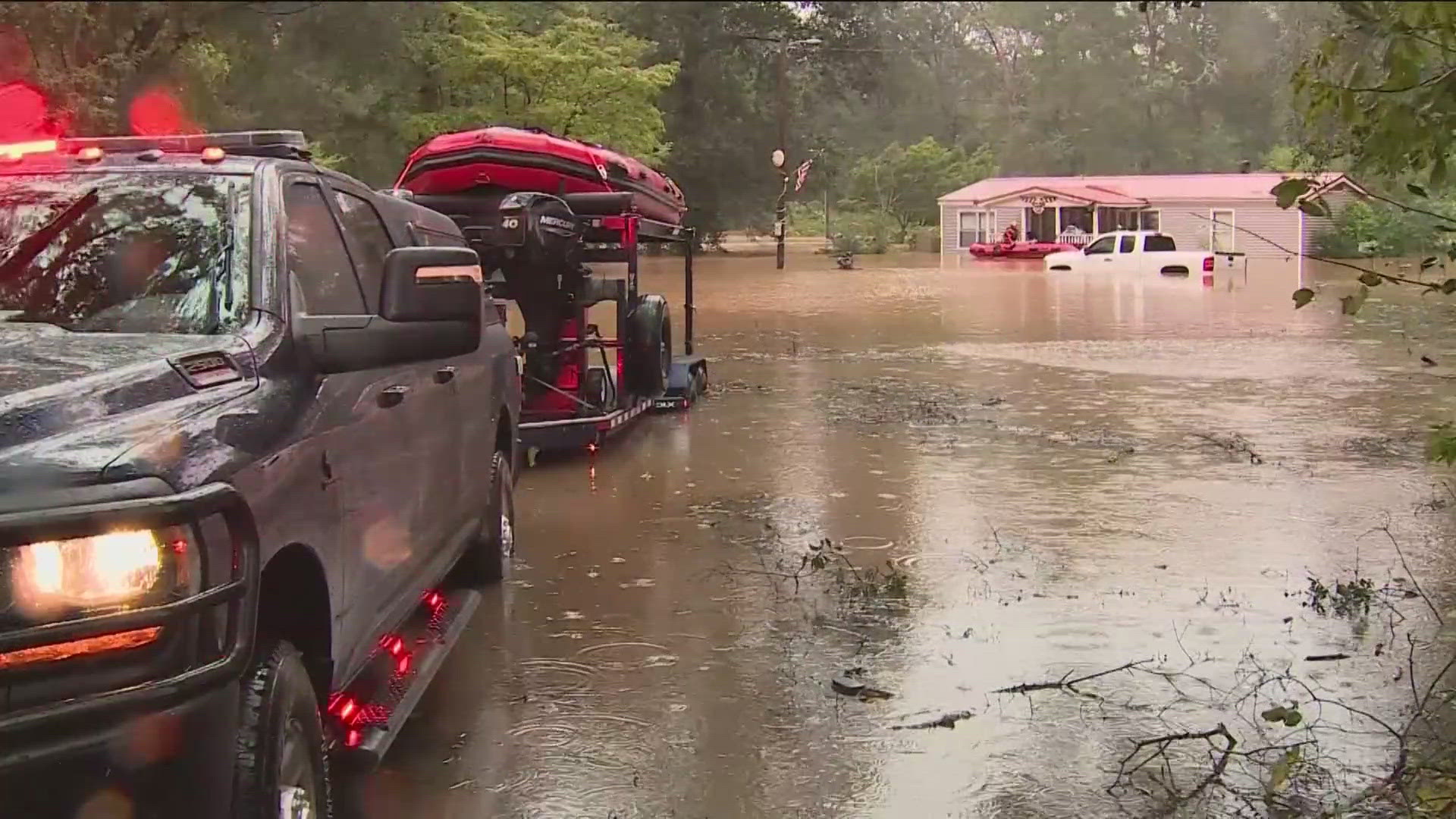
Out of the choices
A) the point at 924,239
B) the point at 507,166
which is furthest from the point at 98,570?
the point at 924,239

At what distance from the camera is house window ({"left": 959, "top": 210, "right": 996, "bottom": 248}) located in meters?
60.1

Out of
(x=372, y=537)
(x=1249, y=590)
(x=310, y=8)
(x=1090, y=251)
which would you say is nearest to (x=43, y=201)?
(x=310, y=8)

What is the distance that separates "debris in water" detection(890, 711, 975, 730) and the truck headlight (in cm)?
304

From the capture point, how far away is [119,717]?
265 centimetres

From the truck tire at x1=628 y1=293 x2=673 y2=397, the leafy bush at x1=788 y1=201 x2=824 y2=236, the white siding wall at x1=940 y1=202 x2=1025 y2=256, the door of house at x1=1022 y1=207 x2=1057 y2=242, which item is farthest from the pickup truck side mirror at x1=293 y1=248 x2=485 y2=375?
the leafy bush at x1=788 y1=201 x2=824 y2=236

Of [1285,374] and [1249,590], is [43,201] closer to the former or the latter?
[1249,590]

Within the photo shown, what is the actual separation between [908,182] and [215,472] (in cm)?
6873

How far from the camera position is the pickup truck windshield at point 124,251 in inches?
152

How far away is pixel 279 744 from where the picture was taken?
3127 millimetres

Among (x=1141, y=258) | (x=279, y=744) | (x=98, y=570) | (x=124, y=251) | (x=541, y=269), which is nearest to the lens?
(x=98, y=570)

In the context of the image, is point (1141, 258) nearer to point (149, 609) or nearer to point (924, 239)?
point (924, 239)

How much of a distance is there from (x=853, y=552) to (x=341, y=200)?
388cm

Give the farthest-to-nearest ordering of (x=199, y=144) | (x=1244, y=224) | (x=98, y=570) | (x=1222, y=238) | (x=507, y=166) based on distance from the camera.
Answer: (x=1222, y=238)
(x=1244, y=224)
(x=507, y=166)
(x=199, y=144)
(x=98, y=570)

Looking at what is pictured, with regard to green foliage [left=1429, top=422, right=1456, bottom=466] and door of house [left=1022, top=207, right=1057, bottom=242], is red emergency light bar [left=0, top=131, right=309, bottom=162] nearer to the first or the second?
green foliage [left=1429, top=422, right=1456, bottom=466]
